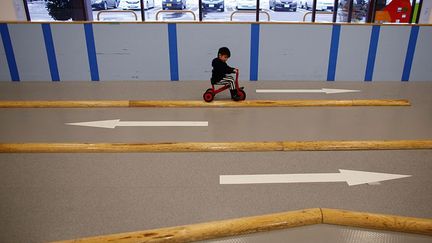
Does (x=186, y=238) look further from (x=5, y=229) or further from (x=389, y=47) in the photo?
(x=389, y=47)

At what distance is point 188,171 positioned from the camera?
311cm

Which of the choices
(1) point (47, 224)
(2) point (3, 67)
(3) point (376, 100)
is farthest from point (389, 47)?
(2) point (3, 67)

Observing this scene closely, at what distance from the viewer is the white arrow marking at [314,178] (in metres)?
2.95

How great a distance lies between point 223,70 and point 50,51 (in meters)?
3.81

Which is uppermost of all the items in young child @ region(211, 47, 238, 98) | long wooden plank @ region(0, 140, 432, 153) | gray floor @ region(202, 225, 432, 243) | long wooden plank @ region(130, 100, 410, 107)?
young child @ region(211, 47, 238, 98)

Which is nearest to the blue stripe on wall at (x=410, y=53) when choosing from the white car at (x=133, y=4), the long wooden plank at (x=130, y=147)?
the long wooden plank at (x=130, y=147)

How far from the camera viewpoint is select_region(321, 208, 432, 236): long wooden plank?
228cm

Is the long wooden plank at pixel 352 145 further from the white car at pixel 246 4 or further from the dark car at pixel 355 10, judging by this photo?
the dark car at pixel 355 10

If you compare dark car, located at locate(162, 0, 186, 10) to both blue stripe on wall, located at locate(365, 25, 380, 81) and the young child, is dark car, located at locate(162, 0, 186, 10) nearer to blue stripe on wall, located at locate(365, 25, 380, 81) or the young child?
the young child

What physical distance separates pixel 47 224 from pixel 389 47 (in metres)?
6.64

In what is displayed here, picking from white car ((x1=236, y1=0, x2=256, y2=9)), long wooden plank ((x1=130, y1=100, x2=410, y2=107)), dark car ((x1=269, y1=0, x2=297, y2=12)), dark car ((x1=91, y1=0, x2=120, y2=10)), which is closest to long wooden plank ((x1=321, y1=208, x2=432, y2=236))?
long wooden plank ((x1=130, y1=100, x2=410, y2=107))

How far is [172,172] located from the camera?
309cm

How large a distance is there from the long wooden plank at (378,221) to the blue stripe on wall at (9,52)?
6.63 meters

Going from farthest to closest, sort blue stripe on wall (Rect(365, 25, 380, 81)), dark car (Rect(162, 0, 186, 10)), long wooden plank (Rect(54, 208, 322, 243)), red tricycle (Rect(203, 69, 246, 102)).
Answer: dark car (Rect(162, 0, 186, 10)) < blue stripe on wall (Rect(365, 25, 380, 81)) < red tricycle (Rect(203, 69, 246, 102)) < long wooden plank (Rect(54, 208, 322, 243))
